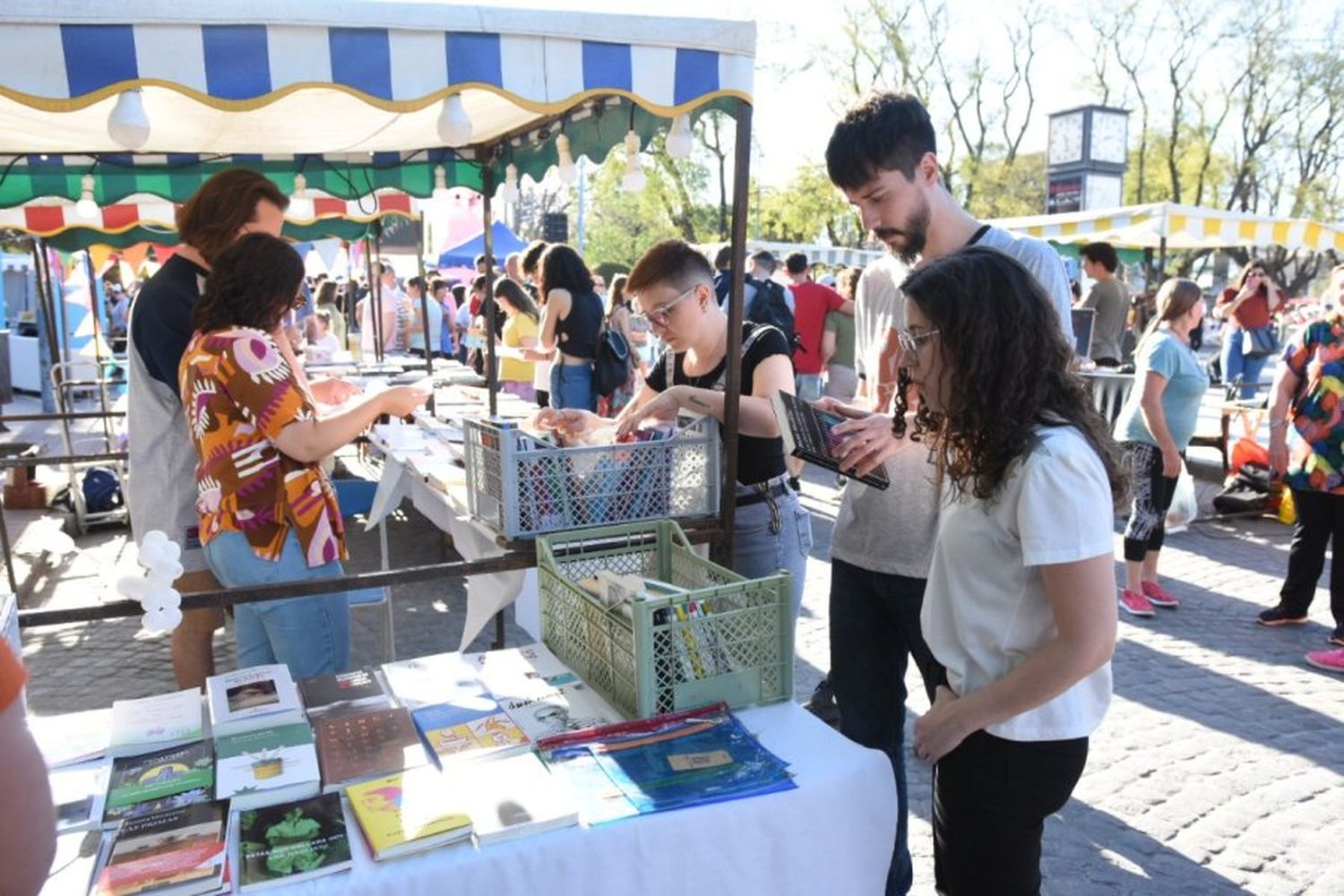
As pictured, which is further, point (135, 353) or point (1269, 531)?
point (1269, 531)

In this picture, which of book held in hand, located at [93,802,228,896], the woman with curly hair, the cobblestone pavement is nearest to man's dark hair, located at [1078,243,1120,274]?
the cobblestone pavement

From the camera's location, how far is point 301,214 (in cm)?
676

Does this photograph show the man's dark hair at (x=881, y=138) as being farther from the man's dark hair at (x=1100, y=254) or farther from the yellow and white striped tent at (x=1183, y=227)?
the yellow and white striped tent at (x=1183, y=227)

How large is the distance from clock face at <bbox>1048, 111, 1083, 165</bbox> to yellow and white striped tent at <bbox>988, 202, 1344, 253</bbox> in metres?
11.4

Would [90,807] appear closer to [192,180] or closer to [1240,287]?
[192,180]

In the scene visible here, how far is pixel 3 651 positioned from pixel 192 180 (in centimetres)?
519

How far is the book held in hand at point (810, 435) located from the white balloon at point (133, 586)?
1.36 meters

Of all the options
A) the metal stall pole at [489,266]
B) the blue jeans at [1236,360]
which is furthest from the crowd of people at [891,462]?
the blue jeans at [1236,360]

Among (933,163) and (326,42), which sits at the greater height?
(326,42)

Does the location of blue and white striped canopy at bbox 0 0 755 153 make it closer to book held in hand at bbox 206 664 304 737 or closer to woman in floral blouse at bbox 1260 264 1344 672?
book held in hand at bbox 206 664 304 737

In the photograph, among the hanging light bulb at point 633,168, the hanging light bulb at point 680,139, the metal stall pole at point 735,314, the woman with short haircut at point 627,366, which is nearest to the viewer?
the metal stall pole at point 735,314

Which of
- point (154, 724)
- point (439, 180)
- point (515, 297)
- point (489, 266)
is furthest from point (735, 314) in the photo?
point (515, 297)

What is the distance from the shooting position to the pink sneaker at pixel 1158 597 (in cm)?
509

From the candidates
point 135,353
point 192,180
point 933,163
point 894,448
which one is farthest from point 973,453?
point 192,180
